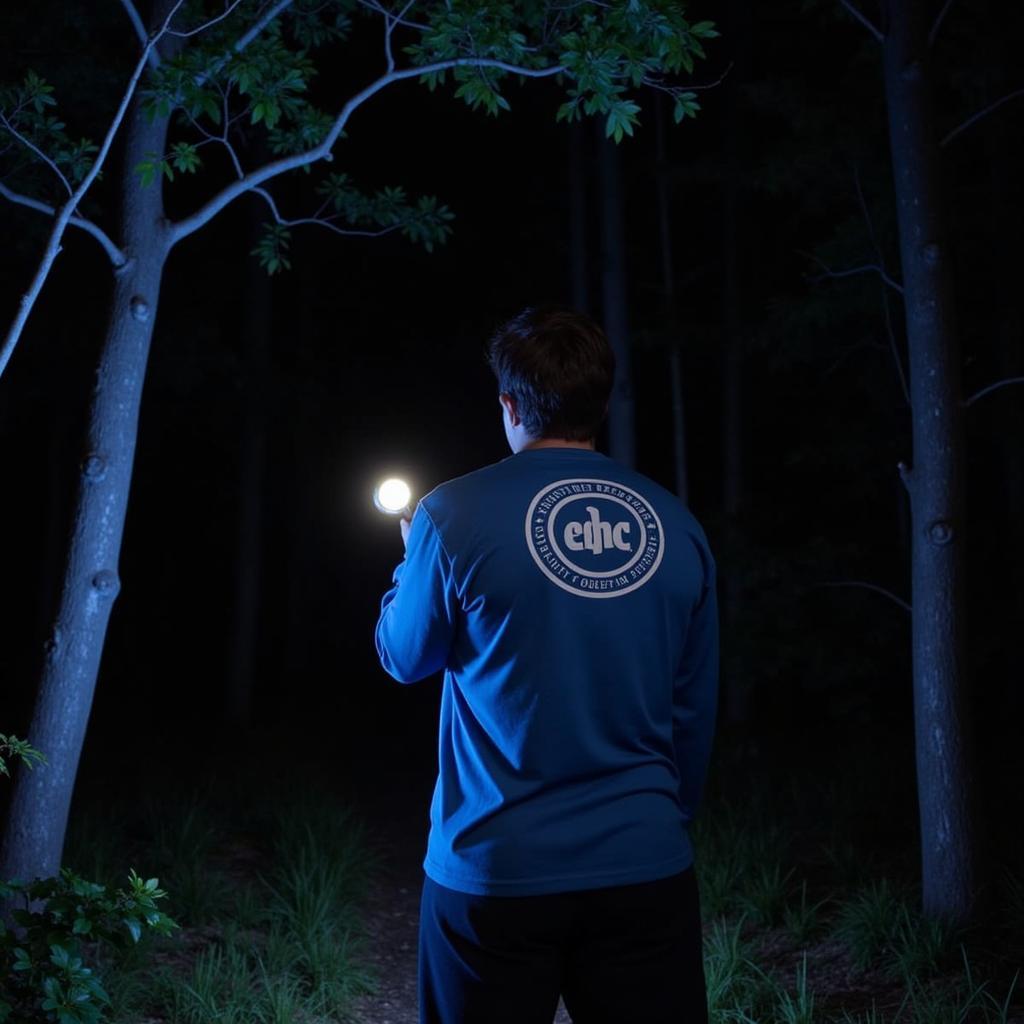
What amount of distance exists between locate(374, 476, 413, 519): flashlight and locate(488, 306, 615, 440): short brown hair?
994 millimetres

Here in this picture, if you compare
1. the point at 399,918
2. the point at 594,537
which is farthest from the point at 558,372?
the point at 399,918

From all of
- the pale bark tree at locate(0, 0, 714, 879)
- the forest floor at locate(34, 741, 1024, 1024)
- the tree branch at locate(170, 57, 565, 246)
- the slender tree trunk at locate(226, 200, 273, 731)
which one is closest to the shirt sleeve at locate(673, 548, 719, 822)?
the forest floor at locate(34, 741, 1024, 1024)

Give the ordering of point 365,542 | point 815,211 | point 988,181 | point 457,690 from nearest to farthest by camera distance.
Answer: point 457,690, point 815,211, point 988,181, point 365,542

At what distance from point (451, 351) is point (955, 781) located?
54.9 feet

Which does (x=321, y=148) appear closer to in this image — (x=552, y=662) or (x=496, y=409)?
(x=552, y=662)

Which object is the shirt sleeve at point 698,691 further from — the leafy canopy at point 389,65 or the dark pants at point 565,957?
the leafy canopy at point 389,65

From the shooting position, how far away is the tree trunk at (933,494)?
5.59m

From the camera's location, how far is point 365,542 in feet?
83.2

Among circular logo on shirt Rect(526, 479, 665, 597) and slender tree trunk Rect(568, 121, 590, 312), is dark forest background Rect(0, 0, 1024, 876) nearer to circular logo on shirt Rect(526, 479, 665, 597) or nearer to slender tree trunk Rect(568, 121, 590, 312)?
slender tree trunk Rect(568, 121, 590, 312)

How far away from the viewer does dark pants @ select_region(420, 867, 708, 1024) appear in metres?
2.13

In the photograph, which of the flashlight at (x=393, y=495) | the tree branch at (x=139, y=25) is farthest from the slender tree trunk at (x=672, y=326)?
the flashlight at (x=393, y=495)

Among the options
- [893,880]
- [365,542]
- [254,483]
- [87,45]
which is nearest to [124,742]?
[254,483]

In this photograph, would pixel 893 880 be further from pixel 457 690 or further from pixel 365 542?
pixel 365 542

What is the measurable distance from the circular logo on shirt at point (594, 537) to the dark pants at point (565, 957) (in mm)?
608
